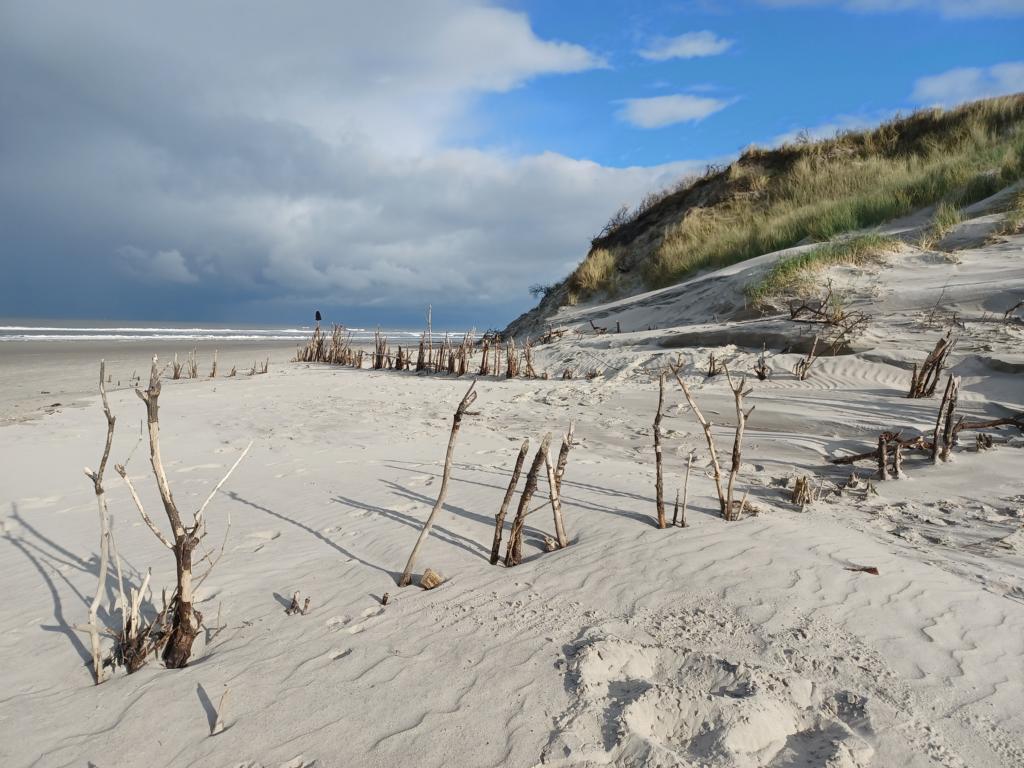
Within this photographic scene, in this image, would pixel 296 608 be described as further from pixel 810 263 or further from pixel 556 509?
pixel 810 263

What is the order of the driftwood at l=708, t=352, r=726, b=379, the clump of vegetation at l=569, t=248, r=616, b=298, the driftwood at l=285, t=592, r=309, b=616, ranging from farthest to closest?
the clump of vegetation at l=569, t=248, r=616, b=298 < the driftwood at l=708, t=352, r=726, b=379 < the driftwood at l=285, t=592, r=309, b=616

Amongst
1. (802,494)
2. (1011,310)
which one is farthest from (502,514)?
(1011,310)

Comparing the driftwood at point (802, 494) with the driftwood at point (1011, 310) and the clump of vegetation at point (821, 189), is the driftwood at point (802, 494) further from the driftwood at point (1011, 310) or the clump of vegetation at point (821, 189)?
the clump of vegetation at point (821, 189)

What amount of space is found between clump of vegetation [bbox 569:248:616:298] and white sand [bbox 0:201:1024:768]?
1261 cm

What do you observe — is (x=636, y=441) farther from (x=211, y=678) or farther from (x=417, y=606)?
(x=211, y=678)

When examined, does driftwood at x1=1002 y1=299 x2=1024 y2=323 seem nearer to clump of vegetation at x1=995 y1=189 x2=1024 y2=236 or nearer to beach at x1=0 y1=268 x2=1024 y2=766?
clump of vegetation at x1=995 y1=189 x2=1024 y2=236

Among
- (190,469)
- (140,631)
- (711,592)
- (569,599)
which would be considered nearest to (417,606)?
(569,599)

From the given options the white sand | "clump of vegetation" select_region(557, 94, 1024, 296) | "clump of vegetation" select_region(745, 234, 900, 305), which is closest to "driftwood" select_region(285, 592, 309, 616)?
the white sand

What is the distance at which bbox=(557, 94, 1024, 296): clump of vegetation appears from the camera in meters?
12.7

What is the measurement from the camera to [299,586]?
2.98m

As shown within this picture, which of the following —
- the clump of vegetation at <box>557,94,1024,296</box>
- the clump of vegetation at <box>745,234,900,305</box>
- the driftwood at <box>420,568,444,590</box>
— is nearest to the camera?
the driftwood at <box>420,568,444,590</box>

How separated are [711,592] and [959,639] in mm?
856

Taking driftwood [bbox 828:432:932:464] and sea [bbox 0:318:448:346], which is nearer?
driftwood [bbox 828:432:932:464]

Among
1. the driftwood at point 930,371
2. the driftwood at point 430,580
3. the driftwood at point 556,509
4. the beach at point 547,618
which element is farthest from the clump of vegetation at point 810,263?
the driftwood at point 430,580
